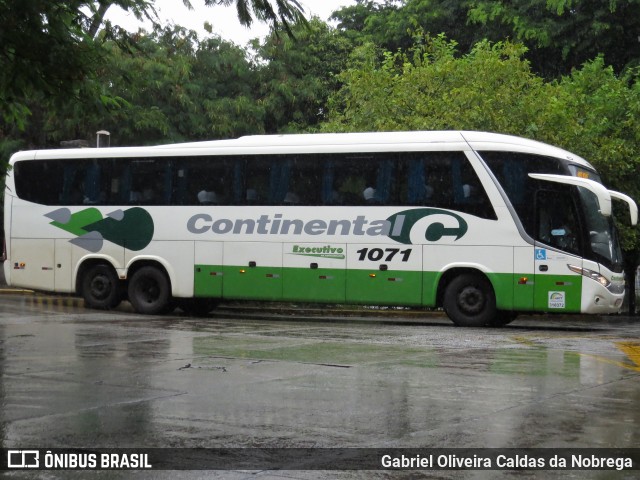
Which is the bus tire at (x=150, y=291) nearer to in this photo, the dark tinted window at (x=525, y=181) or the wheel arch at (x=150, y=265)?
the wheel arch at (x=150, y=265)

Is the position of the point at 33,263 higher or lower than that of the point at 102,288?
higher

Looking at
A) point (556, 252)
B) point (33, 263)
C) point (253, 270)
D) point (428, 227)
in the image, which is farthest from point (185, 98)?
point (556, 252)

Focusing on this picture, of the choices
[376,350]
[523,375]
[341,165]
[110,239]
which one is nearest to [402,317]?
[341,165]

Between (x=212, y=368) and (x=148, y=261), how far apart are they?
12068 millimetres

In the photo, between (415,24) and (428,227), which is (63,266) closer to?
(428,227)

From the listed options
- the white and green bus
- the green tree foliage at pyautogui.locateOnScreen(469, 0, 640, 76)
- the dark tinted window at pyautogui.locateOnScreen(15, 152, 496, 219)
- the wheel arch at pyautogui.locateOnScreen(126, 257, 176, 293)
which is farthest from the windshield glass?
the green tree foliage at pyautogui.locateOnScreen(469, 0, 640, 76)

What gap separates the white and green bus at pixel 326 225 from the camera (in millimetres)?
20062

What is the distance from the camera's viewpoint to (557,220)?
65.9ft

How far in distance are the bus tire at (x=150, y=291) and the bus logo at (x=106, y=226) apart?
0.58m

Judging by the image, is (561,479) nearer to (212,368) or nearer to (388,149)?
(212,368)

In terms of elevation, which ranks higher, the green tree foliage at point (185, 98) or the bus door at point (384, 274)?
the green tree foliage at point (185, 98)

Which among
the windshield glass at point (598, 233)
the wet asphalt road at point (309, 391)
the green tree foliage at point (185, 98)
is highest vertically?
the green tree foliage at point (185, 98)

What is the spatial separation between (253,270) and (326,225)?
5.98 feet

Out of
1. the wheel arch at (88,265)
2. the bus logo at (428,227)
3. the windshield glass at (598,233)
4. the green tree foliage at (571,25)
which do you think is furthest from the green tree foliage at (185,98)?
the windshield glass at (598,233)
